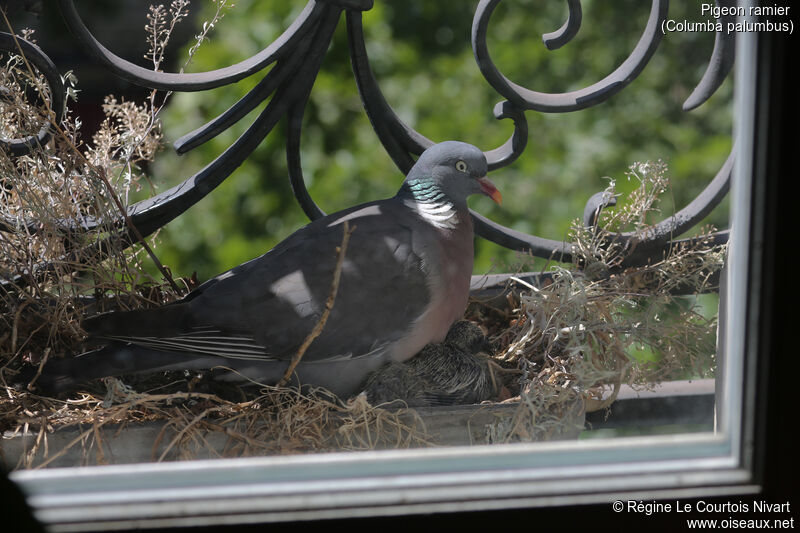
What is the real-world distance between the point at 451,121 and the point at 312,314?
4.43ft

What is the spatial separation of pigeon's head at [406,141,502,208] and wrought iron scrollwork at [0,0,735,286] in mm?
90

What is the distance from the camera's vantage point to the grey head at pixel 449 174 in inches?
44.2

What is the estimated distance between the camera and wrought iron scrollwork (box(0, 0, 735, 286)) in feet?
3.60

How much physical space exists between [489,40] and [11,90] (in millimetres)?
1746

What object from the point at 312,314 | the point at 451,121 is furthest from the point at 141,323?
the point at 451,121

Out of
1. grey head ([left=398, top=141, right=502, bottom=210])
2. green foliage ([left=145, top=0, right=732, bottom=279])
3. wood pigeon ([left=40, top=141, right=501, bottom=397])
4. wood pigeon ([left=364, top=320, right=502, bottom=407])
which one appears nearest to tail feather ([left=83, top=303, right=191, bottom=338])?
wood pigeon ([left=40, top=141, right=501, bottom=397])

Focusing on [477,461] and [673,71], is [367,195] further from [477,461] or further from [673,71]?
[477,461]

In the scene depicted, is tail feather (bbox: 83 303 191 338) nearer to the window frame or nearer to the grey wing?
the grey wing

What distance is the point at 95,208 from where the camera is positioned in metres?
1.18

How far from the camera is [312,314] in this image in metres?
1.02

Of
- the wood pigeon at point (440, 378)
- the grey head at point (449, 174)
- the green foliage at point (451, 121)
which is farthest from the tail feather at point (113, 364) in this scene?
the green foliage at point (451, 121)

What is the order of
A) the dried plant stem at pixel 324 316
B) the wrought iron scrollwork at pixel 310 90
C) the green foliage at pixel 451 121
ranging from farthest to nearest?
the green foliage at pixel 451 121, the wrought iron scrollwork at pixel 310 90, the dried plant stem at pixel 324 316

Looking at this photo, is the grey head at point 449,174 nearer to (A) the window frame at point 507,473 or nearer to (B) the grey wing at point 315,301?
(B) the grey wing at point 315,301

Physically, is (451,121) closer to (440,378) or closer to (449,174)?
(449,174)
